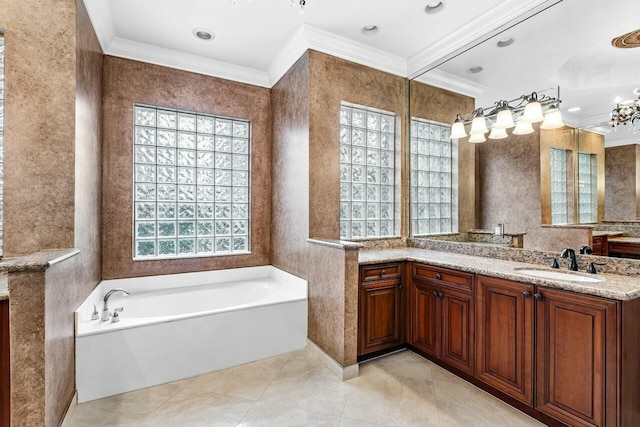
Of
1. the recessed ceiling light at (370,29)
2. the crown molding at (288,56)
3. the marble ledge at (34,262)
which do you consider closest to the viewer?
the marble ledge at (34,262)

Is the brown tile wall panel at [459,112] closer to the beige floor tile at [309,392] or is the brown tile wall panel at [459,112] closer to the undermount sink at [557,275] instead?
the undermount sink at [557,275]

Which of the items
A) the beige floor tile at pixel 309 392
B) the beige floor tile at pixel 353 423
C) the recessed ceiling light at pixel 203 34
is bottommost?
the beige floor tile at pixel 309 392

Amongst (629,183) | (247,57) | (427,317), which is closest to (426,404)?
(427,317)

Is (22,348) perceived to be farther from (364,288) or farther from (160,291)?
(364,288)

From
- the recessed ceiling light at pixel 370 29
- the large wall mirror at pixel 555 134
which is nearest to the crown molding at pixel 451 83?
the large wall mirror at pixel 555 134

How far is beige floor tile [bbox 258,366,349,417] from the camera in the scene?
2.04 m

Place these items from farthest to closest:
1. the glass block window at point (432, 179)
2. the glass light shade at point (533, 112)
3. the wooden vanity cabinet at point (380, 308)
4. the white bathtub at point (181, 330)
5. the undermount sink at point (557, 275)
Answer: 1. the glass block window at point (432, 179)
2. the wooden vanity cabinet at point (380, 308)
3. the glass light shade at point (533, 112)
4. the white bathtub at point (181, 330)
5. the undermount sink at point (557, 275)

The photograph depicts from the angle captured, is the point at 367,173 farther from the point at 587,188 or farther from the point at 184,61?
the point at 184,61

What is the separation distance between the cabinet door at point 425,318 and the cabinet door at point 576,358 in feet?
2.48

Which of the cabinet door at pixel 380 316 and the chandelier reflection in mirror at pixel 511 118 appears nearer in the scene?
the chandelier reflection in mirror at pixel 511 118

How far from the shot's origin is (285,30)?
9.14ft

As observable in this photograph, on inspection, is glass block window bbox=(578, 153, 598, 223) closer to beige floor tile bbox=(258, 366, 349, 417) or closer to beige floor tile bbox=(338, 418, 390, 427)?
beige floor tile bbox=(338, 418, 390, 427)

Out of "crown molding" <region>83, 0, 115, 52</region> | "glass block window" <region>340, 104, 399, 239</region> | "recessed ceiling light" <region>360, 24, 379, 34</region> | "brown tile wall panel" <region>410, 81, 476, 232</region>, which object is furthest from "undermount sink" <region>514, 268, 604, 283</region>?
"crown molding" <region>83, 0, 115, 52</region>

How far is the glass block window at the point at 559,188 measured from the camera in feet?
7.09
